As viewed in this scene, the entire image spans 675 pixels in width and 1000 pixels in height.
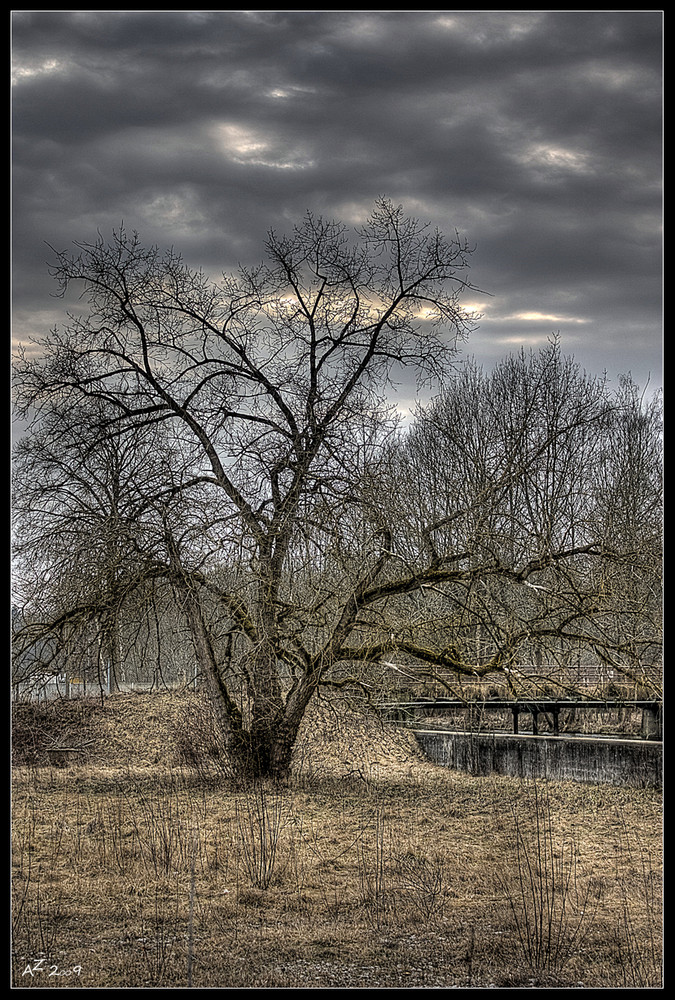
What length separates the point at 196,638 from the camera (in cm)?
1048

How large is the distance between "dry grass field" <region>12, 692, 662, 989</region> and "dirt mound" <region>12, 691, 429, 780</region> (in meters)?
0.15

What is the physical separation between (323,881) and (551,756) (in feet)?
33.2

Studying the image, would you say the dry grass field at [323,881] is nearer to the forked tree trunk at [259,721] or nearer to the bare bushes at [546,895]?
the bare bushes at [546,895]

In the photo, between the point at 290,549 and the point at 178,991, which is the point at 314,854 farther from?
the point at 178,991

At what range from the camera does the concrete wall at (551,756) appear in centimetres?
1526

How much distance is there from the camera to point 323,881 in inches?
284

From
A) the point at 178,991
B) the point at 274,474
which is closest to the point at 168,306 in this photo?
the point at 274,474

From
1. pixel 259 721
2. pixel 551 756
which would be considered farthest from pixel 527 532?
pixel 551 756

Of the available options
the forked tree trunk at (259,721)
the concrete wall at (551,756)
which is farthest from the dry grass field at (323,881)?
the concrete wall at (551,756)

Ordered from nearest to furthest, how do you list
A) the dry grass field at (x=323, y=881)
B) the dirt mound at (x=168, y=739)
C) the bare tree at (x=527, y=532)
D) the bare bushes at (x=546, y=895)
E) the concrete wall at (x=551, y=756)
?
the dry grass field at (x=323, y=881) → the bare bushes at (x=546, y=895) → the bare tree at (x=527, y=532) → the dirt mound at (x=168, y=739) → the concrete wall at (x=551, y=756)

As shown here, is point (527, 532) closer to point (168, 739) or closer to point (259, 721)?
point (259, 721)

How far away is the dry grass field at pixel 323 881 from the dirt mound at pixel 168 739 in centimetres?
15

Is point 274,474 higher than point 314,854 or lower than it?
higher

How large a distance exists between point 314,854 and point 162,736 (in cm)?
785
